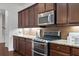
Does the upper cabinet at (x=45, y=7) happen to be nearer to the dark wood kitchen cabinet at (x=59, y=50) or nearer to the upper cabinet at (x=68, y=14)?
the upper cabinet at (x=68, y=14)

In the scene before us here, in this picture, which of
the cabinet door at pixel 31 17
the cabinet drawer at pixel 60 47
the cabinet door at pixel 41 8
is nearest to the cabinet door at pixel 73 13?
the cabinet drawer at pixel 60 47

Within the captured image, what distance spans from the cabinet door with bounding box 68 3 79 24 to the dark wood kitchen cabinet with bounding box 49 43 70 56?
2.02ft

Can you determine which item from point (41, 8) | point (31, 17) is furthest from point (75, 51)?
point (31, 17)

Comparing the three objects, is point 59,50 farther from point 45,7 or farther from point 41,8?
point 41,8

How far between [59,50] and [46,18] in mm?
1402

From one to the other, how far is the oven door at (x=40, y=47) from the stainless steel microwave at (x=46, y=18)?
62 cm

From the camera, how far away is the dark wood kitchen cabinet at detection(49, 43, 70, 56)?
2.91 metres

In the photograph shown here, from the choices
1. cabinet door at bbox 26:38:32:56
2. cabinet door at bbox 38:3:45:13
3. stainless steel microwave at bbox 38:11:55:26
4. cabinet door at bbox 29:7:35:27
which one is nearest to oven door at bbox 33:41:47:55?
cabinet door at bbox 26:38:32:56

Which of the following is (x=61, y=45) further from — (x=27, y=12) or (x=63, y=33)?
(x=27, y=12)

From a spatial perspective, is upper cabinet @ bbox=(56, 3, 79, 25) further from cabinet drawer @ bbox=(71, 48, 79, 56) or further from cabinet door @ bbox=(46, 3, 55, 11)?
cabinet drawer @ bbox=(71, 48, 79, 56)

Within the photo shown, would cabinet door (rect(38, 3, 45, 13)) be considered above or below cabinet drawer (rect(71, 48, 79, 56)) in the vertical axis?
above

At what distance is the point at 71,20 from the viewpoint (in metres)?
3.26

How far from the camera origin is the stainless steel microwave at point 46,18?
12.9ft

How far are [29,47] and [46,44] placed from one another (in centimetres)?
160
